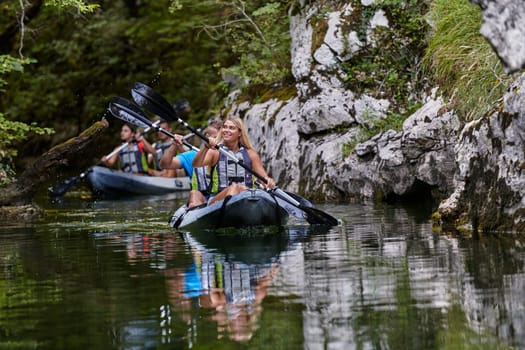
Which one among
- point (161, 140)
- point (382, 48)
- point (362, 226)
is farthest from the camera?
point (161, 140)

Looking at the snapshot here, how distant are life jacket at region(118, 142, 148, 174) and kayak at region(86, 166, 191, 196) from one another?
0.80 m

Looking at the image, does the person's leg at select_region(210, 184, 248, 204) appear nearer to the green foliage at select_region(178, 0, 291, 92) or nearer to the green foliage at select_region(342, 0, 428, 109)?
the green foliage at select_region(342, 0, 428, 109)

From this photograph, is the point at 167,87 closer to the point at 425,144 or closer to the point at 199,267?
the point at 425,144

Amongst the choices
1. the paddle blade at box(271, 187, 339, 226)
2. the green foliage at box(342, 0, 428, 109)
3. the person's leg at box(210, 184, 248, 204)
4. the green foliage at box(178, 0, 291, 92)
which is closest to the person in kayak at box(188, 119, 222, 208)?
the person's leg at box(210, 184, 248, 204)

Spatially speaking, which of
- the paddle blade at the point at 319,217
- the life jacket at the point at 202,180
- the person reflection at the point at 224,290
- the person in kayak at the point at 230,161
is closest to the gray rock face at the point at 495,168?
the paddle blade at the point at 319,217

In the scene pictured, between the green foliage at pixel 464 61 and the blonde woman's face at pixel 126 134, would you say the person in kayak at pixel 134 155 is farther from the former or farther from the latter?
the green foliage at pixel 464 61

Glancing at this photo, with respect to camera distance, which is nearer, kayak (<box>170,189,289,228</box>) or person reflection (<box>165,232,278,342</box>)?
person reflection (<box>165,232,278,342</box>)

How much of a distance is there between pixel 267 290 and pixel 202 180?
18.5 ft

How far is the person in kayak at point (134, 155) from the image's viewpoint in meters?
21.8

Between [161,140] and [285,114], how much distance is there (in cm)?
620

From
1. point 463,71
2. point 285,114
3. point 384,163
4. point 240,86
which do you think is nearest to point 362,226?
point 463,71

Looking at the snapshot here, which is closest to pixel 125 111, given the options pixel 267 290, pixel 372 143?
pixel 372 143

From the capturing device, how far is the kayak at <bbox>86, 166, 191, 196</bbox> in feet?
68.2

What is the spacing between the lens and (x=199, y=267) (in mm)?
7973
